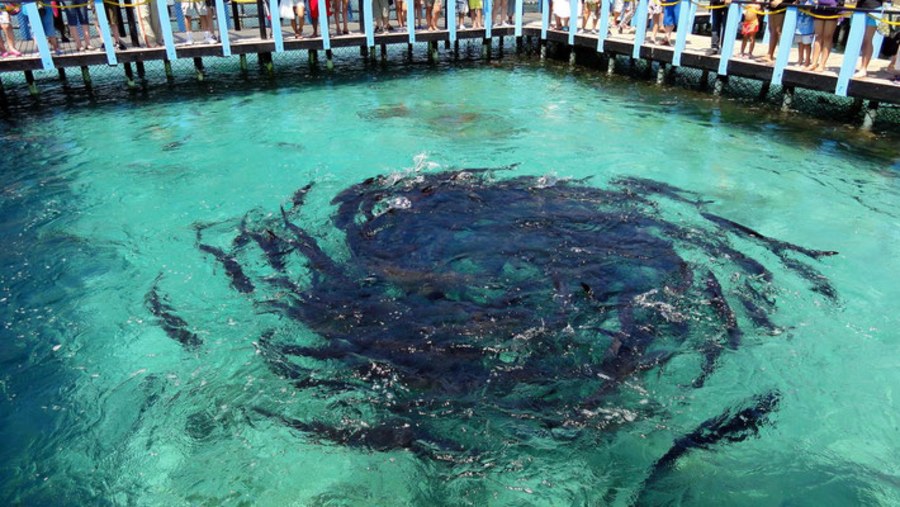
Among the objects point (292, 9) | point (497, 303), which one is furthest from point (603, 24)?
point (497, 303)

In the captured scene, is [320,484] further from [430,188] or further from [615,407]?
[430,188]

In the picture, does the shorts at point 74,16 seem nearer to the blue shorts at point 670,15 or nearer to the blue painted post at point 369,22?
the blue painted post at point 369,22

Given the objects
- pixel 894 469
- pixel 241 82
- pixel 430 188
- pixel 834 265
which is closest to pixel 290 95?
pixel 241 82

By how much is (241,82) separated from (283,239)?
10954 mm

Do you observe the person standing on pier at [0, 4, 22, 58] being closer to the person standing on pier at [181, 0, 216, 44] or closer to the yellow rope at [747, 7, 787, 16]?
the person standing on pier at [181, 0, 216, 44]

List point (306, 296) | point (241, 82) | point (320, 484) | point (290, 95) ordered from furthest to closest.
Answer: point (241, 82)
point (290, 95)
point (306, 296)
point (320, 484)

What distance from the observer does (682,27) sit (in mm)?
15203

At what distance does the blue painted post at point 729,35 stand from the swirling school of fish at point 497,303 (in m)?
6.46

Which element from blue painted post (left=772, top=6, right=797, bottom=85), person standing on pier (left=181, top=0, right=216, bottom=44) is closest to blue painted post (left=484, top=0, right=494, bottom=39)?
person standing on pier (left=181, top=0, right=216, bottom=44)

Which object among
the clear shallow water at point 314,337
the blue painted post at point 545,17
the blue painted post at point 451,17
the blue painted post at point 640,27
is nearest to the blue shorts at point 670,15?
the blue painted post at point 640,27

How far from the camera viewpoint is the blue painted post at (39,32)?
1392 centimetres

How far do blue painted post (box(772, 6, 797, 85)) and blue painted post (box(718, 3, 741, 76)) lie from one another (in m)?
1.00

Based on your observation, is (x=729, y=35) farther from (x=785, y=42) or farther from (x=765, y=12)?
(x=785, y=42)

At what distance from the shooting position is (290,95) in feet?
53.5
